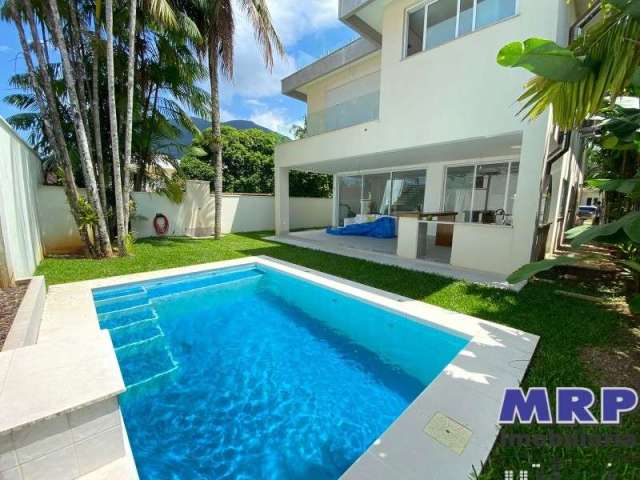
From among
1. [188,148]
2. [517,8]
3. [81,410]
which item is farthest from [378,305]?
[188,148]

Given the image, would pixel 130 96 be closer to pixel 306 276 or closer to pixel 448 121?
pixel 306 276

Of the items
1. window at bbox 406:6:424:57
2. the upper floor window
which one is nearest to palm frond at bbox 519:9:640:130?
the upper floor window

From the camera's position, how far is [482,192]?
10.8m

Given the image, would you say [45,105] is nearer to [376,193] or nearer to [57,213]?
[57,213]

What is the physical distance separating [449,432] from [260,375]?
8.16 ft

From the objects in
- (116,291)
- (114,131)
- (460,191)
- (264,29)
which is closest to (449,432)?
(116,291)

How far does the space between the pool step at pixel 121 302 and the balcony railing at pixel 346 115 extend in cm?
833

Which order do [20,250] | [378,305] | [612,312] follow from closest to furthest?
[612,312], [378,305], [20,250]

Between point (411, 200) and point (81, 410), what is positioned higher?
point (411, 200)

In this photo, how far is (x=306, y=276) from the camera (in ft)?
23.7

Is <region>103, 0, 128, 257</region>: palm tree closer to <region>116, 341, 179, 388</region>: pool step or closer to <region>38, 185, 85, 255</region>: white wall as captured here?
<region>38, 185, 85, 255</region>: white wall

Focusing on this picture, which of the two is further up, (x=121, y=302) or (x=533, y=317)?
(x=533, y=317)

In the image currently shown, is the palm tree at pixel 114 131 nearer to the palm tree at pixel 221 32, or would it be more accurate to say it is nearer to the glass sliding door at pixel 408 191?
the palm tree at pixel 221 32

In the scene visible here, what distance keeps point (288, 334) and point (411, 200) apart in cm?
981
